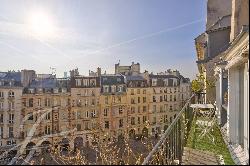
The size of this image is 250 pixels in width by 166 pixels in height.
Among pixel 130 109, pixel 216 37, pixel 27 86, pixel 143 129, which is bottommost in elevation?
pixel 143 129

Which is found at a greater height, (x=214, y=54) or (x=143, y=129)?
(x=214, y=54)

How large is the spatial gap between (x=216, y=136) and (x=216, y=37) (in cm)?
1242

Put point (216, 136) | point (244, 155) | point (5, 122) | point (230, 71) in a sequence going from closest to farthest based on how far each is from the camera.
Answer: point (244, 155), point (230, 71), point (216, 136), point (5, 122)

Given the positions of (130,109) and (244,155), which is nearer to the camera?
(244,155)

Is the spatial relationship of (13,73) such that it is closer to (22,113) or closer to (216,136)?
(22,113)

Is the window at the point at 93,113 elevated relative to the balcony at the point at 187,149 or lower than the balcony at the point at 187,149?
lower

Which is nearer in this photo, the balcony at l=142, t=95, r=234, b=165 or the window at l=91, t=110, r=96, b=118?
the balcony at l=142, t=95, r=234, b=165

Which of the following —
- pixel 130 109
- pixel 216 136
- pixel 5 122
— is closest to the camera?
pixel 216 136

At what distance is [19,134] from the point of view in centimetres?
4409

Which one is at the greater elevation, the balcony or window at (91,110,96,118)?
the balcony

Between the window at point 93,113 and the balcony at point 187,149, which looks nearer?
the balcony at point 187,149

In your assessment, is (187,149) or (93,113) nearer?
(187,149)

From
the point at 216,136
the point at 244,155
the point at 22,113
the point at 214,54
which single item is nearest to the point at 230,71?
the point at 216,136

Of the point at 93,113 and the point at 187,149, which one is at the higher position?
the point at 187,149
